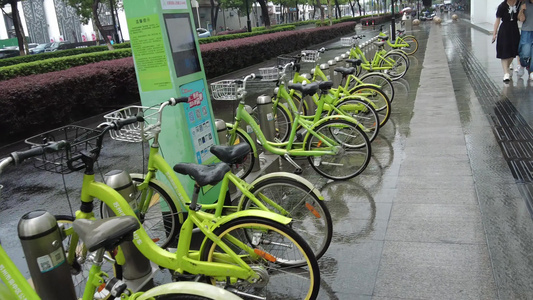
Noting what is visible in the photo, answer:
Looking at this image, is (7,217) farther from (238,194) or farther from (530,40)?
(530,40)

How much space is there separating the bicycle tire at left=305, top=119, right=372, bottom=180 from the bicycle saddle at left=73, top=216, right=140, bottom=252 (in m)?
3.29

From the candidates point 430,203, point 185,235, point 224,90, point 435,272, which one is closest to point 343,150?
point 430,203

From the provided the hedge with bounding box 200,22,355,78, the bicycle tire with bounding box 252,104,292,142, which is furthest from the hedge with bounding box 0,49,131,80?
the bicycle tire with bounding box 252,104,292,142

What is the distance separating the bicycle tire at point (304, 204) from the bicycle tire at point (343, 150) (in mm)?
1606

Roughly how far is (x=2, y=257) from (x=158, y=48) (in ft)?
6.97

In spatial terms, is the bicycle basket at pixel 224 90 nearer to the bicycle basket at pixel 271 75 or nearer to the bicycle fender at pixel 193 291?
the bicycle basket at pixel 271 75

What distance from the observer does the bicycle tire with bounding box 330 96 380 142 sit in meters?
6.11

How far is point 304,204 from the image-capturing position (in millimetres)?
3598

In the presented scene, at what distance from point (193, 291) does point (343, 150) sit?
3278 mm

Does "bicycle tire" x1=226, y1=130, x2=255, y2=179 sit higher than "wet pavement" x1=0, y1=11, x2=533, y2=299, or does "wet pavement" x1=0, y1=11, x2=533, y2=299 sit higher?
"bicycle tire" x1=226, y1=130, x2=255, y2=179

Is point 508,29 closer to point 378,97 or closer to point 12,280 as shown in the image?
point 378,97

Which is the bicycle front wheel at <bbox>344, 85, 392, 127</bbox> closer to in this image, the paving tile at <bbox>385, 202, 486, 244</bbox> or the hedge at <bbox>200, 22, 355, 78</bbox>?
the paving tile at <bbox>385, 202, 486, 244</bbox>

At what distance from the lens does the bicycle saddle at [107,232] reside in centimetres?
194

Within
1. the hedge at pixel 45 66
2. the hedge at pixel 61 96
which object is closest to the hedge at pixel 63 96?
the hedge at pixel 61 96
